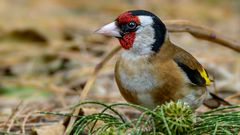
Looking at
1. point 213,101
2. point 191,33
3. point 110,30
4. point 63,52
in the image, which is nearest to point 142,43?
point 110,30

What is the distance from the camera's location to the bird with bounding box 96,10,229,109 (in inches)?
122

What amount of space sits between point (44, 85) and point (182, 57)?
6.58 feet

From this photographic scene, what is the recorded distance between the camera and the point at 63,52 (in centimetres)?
573

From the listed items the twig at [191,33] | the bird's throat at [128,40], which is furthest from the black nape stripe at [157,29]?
the twig at [191,33]

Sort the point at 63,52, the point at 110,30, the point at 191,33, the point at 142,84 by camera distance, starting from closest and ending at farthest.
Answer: the point at 142,84, the point at 110,30, the point at 191,33, the point at 63,52

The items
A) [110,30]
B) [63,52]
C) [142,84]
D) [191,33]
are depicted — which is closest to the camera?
[142,84]

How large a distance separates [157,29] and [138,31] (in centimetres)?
10

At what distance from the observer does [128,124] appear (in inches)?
103

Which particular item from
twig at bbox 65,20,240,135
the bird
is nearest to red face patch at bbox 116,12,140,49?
the bird

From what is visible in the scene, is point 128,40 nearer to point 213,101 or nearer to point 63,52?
point 213,101

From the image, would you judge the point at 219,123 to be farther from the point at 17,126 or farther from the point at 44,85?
the point at 44,85

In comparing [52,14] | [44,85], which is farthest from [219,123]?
[52,14]

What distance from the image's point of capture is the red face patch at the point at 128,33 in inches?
126

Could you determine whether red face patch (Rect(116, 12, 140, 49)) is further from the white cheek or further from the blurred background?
the blurred background
